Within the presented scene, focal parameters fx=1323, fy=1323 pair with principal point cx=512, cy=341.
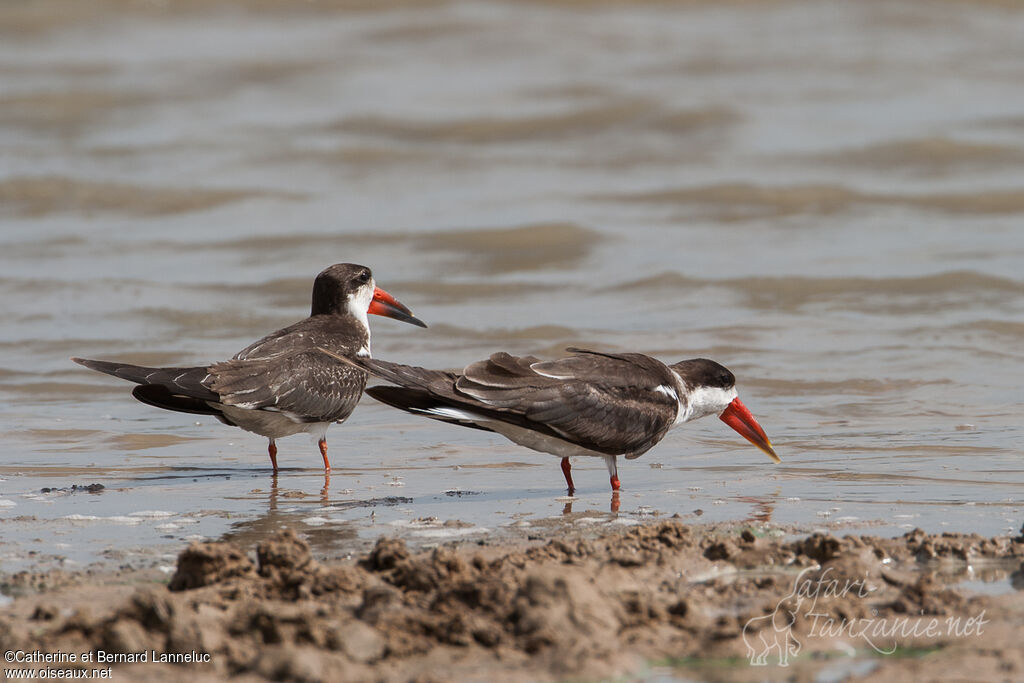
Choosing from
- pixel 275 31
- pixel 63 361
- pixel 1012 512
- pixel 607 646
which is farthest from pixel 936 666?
pixel 275 31

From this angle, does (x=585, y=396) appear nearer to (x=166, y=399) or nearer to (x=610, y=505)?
(x=610, y=505)

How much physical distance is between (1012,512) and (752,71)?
40.8ft

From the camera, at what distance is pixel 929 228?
12164mm

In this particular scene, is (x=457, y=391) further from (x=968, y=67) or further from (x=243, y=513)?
(x=968, y=67)

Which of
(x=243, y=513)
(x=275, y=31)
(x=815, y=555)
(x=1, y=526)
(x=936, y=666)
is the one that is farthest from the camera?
(x=275, y=31)

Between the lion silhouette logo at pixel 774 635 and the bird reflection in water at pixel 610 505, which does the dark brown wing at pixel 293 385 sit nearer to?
the bird reflection in water at pixel 610 505

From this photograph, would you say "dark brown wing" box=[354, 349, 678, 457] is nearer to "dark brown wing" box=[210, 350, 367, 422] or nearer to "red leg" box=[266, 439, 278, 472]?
"dark brown wing" box=[210, 350, 367, 422]

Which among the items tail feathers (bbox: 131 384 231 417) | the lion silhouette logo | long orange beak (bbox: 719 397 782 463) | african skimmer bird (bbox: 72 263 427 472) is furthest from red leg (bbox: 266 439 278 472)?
the lion silhouette logo

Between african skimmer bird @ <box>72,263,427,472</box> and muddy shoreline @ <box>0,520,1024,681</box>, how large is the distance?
2.08m

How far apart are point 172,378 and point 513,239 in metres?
6.24

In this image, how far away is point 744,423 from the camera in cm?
649

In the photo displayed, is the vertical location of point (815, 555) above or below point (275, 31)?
below

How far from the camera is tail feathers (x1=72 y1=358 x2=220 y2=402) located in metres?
6.11

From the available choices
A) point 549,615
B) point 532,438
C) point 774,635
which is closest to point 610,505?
point 532,438
